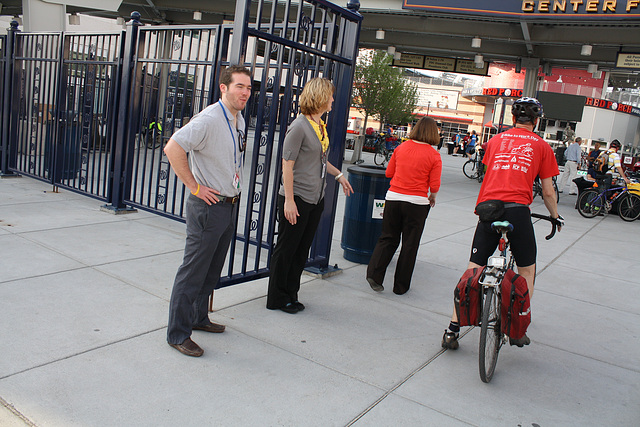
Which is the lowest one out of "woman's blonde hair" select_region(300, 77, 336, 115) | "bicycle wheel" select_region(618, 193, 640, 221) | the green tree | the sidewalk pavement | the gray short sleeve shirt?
the sidewalk pavement

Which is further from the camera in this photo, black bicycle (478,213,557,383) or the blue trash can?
the blue trash can

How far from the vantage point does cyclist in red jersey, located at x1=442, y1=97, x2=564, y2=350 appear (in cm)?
390

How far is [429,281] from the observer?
6047 mm

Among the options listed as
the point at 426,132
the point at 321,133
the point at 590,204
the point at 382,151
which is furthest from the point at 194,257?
the point at 382,151

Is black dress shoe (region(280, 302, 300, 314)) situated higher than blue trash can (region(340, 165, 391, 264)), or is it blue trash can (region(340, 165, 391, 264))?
blue trash can (region(340, 165, 391, 264))

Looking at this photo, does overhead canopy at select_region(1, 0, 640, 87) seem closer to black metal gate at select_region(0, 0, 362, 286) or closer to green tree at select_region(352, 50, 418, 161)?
green tree at select_region(352, 50, 418, 161)

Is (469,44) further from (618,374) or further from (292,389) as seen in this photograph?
(292,389)

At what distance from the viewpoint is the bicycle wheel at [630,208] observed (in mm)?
12312

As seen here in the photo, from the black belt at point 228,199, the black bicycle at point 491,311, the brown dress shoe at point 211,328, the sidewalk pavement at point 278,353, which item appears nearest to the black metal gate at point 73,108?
the sidewalk pavement at point 278,353

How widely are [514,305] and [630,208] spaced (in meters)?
10.4

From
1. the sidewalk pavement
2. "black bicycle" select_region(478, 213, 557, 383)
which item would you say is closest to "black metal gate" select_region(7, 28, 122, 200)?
the sidewalk pavement

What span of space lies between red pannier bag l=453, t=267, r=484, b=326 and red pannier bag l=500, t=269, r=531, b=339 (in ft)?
0.52

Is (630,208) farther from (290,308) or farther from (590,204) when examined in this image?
(290,308)

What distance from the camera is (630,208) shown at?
1233 cm
